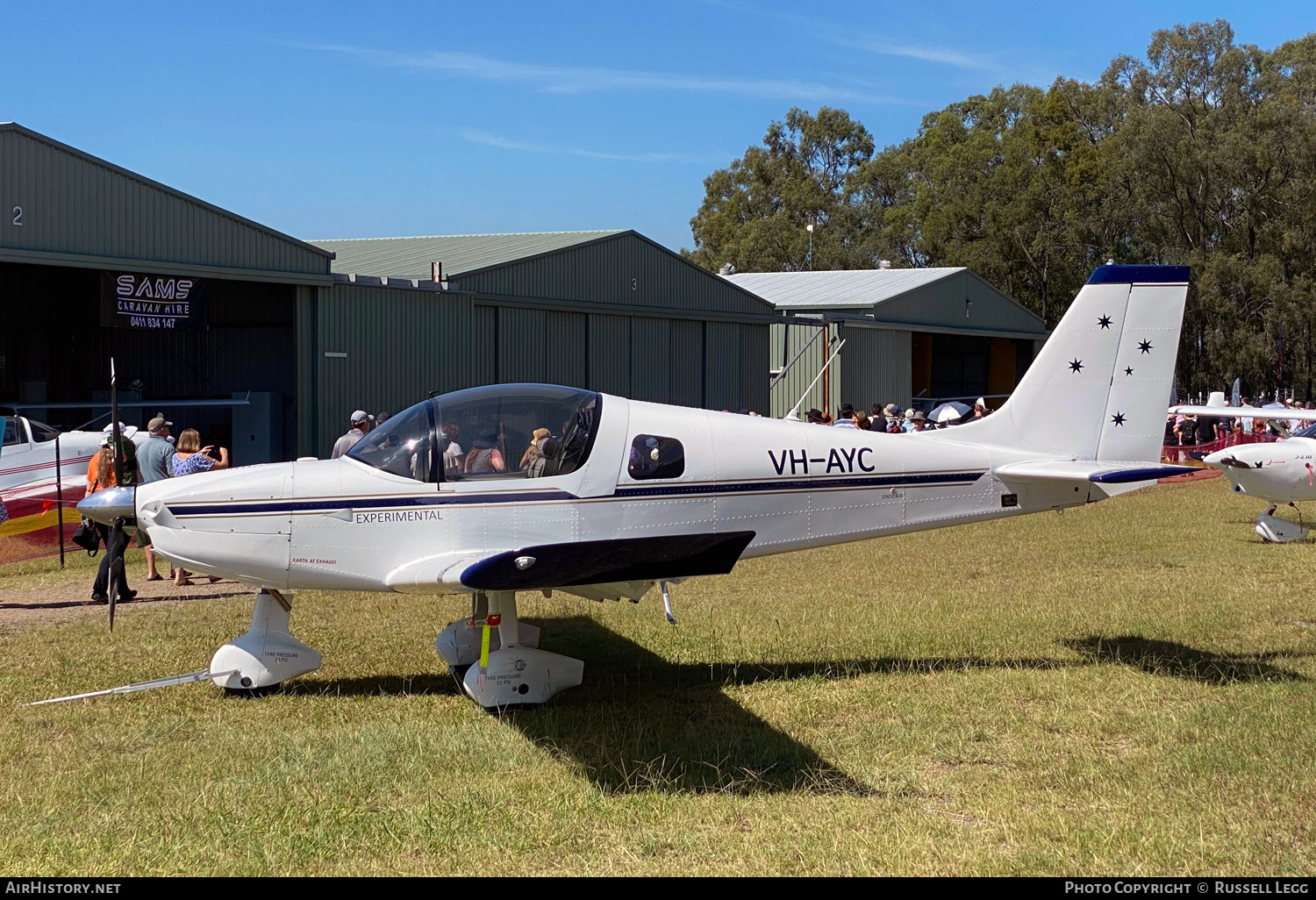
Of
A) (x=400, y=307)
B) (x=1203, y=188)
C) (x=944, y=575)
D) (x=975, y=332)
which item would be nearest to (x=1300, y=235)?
(x=1203, y=188)

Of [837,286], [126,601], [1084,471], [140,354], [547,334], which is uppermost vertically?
[837,286]

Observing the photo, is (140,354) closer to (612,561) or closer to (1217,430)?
(612,561)

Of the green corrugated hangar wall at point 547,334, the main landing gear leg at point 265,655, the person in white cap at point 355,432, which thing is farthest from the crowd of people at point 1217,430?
Result: the main landing gear leg at point 265,655

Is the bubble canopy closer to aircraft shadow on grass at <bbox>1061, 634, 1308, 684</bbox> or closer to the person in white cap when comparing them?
aircraft shadow on grass at <bbox>1061, 634, 1308, 684</bbox>

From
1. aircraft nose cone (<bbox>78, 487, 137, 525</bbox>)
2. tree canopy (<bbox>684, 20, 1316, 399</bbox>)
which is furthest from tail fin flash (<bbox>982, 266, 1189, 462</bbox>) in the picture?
tree canopy (<bbox>684, 20, 1316, 399</bbox>)

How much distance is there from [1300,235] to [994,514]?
4620 cm

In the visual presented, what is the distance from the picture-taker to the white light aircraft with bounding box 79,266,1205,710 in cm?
712

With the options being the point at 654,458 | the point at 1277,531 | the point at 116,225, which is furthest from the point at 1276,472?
the point at 116,225

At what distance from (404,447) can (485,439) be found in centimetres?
51

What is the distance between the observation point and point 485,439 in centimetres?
723

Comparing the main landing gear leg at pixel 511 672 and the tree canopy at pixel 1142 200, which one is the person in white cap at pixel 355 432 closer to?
the main landing gear leg at pixel 511 672

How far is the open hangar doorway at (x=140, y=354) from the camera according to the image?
25.0 meters

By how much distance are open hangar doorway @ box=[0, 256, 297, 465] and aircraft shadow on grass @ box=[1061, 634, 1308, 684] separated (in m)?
18.9

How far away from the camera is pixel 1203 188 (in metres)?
49.6
